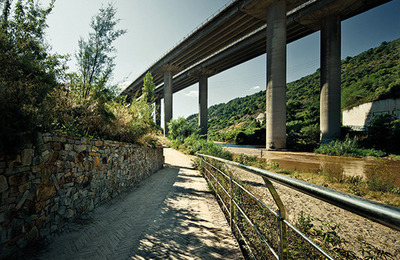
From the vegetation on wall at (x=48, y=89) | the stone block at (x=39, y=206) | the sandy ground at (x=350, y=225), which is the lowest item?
the sandy ground at (x=350, y=225)

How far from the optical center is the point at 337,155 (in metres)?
16.0

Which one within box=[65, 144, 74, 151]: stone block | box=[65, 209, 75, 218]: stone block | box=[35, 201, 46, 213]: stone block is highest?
box=[65, 144, 74, 151]: stone block

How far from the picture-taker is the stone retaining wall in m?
2.57

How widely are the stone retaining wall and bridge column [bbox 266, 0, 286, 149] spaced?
16094mm

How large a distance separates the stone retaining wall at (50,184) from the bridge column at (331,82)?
22.2 m

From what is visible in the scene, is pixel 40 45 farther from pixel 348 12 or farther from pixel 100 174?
pixel 348 12

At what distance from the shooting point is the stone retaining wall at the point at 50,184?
2.57 m

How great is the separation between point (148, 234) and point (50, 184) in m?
2.05

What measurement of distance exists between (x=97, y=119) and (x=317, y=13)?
85.3 ft

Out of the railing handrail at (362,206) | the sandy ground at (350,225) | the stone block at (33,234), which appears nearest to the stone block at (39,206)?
the stone block at (33,234)

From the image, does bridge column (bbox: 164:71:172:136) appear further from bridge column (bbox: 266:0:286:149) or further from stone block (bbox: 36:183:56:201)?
stone block (bbox: 36:183:56:201)

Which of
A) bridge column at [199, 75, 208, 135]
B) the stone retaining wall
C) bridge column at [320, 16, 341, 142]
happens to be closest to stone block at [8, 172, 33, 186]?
the stone retaining wall

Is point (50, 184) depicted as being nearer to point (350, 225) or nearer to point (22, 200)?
point (22, 200)

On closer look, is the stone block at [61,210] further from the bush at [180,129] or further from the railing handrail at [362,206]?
the bush at [180,129]
